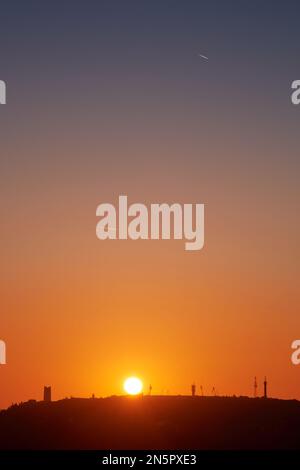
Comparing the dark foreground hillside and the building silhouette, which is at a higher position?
the building silhouette

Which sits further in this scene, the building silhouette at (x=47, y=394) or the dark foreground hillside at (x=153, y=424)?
the building silhouette at (x=47, y=394)

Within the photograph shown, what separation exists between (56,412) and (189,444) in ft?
46.3

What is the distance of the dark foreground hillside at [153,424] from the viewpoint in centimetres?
11212

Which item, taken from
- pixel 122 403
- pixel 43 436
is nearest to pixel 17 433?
pixel 43 436

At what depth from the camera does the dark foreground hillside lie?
368 ft

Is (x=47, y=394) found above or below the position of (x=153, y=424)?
above

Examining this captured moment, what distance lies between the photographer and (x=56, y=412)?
391 feet

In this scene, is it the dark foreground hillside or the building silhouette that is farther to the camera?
the building silhouette

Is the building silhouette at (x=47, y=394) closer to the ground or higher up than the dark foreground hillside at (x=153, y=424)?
higher up

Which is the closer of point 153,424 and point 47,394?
point 153,424

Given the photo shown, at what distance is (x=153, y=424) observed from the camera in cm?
11606
